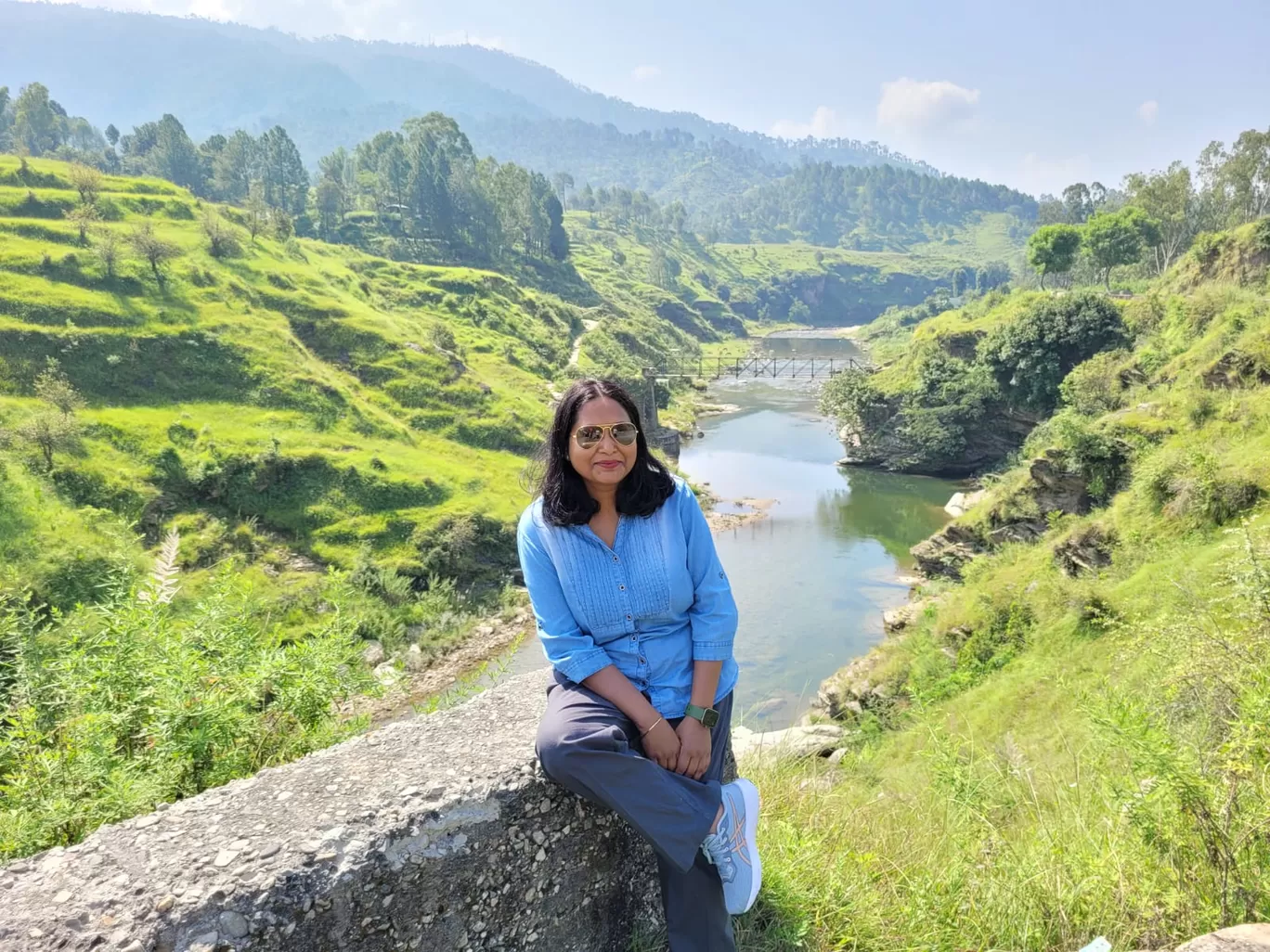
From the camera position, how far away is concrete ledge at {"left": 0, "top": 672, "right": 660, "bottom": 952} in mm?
1988

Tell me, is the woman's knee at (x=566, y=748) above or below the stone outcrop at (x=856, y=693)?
above

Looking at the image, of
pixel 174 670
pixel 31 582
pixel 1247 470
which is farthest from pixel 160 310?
pixel 1247 470

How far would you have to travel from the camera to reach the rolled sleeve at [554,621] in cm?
273

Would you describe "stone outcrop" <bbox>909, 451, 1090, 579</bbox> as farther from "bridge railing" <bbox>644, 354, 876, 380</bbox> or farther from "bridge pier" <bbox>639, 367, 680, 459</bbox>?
"bridge railing" <bbox>644, 354, 876, 380</bbox>

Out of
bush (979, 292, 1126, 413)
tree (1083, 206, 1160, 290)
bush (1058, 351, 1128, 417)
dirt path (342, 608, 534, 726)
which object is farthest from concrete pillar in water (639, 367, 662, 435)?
tree (1083, 206, 1160, 290)

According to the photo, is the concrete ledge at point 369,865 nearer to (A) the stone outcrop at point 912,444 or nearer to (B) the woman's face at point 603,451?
(B) the woman's face at point 603,451

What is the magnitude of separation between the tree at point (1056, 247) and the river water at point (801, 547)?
1938 centimetres

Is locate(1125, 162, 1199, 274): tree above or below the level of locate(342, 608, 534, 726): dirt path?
above

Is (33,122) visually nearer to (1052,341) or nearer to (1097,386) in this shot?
(1052,341)

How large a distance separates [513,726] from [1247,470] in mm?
12383

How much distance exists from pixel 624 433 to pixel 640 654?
3.00 ft

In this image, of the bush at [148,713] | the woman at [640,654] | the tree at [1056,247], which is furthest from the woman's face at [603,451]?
the tree at [1056,247]

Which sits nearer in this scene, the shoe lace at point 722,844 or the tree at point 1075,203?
the shoe lace at point 722,844

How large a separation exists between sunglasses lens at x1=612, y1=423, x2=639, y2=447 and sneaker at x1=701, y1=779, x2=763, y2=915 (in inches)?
57.2
